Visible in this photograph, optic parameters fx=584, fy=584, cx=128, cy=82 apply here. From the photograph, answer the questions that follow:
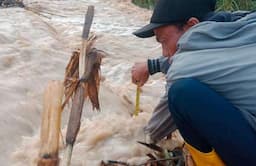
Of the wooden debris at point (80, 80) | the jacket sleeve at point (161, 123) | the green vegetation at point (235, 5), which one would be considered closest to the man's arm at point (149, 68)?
the jacket sleeve at point (161, 123)

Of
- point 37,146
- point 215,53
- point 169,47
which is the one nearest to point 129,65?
point 37,146

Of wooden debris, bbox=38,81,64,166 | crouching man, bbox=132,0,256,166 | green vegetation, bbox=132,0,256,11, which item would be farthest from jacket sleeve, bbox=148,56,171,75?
green vegetation, bbox=132,0,256,11

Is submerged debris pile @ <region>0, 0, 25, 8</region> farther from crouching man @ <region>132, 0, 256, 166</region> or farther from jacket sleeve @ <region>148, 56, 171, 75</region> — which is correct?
crouching man @ <region>132, 0, 256, 166</region>

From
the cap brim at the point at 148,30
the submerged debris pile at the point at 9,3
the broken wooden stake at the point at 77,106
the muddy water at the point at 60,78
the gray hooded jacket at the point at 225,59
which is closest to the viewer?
the gray hooded jacket at the point at 225,59

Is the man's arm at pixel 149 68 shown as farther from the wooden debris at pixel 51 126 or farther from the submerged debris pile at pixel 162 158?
the wooden debris at pixel 51 126

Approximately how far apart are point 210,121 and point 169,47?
410mm

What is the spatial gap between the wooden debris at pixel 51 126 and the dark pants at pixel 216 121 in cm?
40

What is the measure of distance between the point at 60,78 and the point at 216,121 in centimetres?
199

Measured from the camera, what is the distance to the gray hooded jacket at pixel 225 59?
191 centimetres

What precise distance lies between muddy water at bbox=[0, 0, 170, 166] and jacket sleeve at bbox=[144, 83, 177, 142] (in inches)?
5.3

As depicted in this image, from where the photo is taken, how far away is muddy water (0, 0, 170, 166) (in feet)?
8.76

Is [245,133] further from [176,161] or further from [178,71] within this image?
[176,161]

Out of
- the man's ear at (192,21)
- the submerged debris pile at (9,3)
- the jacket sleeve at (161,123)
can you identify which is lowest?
the submerged debris pile at (9,3)

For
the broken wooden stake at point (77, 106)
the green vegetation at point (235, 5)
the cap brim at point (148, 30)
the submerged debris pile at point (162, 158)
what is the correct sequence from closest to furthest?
1. the broken wooden stake at point (77, 106)
2. the cap brim at point (148, 30)
3. the submerged debris pile at point (162, 158)
4. the green vegetation at point (235, 5)
